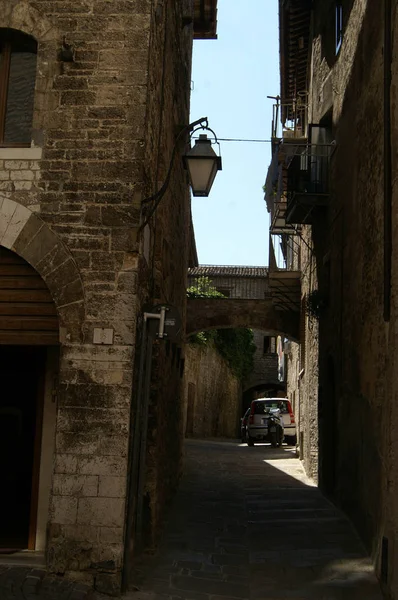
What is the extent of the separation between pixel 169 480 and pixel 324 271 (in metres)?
4.54

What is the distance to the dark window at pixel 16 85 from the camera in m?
6.90

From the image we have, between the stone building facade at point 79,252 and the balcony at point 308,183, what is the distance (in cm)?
518

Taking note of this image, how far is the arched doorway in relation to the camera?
6648 millimetres

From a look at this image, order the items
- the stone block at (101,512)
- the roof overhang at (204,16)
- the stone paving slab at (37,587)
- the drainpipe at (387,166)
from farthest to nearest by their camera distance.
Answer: the roof overhang at (204,16) < the drainpipe at (387,166) < the stone block at (101,512) < the stone paving slab at (37,587)

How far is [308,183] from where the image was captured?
12422mm

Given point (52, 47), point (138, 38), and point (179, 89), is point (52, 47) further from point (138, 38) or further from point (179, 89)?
Result: point (179, 89)

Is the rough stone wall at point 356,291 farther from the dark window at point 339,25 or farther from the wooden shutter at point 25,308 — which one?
the wooden shutter at point 25,308

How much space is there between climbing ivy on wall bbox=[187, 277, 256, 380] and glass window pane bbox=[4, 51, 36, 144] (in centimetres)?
1721

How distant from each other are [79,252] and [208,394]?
821 inches

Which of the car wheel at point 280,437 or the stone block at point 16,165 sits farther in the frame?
the car wheel at point 280,437

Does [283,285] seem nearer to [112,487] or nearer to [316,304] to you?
[316,304]

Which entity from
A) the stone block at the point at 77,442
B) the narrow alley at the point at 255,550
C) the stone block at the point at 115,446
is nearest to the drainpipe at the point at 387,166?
the narrow alley at the point at 255,550

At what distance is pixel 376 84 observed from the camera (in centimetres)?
790

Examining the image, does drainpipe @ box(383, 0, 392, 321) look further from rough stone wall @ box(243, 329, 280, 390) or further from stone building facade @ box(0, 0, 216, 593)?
rough stone wall @ box(243, 329, 280, 390)
